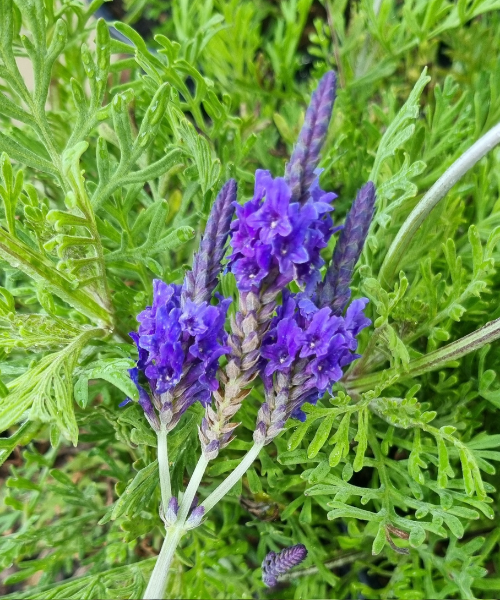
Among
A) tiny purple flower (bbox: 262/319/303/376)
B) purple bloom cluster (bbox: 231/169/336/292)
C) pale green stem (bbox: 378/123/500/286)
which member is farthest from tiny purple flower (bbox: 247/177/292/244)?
pale green stem (bbox: 378/123/500/286)

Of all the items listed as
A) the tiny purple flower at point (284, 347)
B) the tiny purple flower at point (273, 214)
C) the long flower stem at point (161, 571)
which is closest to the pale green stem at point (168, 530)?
the long flower stem at point (161, 571)

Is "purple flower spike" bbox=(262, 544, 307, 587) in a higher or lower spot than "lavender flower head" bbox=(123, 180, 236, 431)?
lower

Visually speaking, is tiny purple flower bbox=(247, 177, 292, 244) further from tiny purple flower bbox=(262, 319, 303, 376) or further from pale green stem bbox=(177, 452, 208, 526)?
pale green stem bbox=(177, 452, 208, 526)

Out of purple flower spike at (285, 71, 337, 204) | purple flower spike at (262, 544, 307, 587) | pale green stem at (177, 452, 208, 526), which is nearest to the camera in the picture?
purple flower spike at (285, 71, 337, 204)

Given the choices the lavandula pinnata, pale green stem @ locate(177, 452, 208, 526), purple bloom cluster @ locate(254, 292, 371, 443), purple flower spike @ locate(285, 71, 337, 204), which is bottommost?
pale green stem @ locate(177, 452, 208, 526)

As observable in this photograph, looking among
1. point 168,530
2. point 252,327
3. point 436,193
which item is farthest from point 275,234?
point 168,530

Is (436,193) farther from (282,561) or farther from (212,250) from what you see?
(282,561)

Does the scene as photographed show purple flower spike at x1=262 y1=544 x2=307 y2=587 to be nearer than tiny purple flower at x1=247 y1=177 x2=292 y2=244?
No

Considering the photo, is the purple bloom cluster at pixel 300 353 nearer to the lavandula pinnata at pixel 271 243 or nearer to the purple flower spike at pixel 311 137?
the lavandula pinnata at pixel 271 243

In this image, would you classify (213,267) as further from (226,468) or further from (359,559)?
(359,559)
